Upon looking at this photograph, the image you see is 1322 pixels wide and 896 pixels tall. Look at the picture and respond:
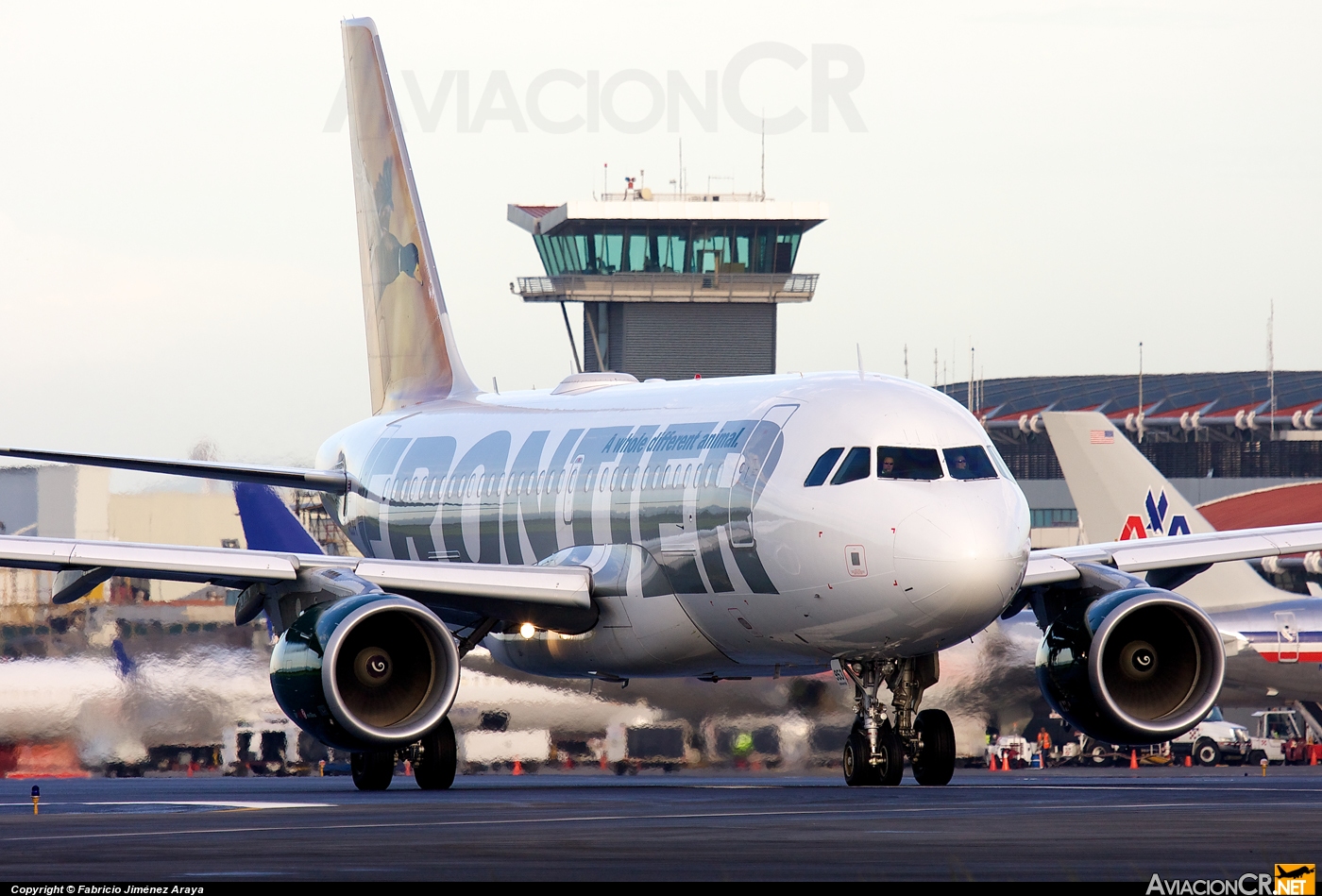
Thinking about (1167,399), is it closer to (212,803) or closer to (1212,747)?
(1212,747)

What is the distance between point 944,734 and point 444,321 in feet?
50.8

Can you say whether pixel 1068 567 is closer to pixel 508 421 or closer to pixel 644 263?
pixel 508 421

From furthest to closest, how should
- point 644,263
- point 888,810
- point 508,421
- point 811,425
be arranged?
point 644,263 < point 508,421 < point 811,425 < point 888,810

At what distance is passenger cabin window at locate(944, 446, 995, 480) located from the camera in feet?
69.6

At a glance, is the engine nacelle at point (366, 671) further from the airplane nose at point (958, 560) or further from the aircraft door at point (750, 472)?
the airplane nose at point (958, 560)

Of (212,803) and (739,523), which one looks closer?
(212,803)

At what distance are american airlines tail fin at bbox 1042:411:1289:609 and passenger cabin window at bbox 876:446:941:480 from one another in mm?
25541

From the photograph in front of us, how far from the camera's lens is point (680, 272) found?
7281 centimetres

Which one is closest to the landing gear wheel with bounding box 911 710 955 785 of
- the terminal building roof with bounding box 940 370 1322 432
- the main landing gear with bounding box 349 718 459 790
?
the main landing gear with bounding box 349 718 459 790

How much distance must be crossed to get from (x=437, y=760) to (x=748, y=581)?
16.5ft

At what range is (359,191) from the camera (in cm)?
3756

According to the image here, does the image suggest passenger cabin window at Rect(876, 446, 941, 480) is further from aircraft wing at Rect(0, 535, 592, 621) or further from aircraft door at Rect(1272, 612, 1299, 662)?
aircraft door at Rect(1272, 612, 1299, 662)

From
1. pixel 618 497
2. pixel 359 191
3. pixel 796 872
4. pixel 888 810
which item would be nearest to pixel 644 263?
pixel 359 191

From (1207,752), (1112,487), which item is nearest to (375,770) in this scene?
(1207,752)
